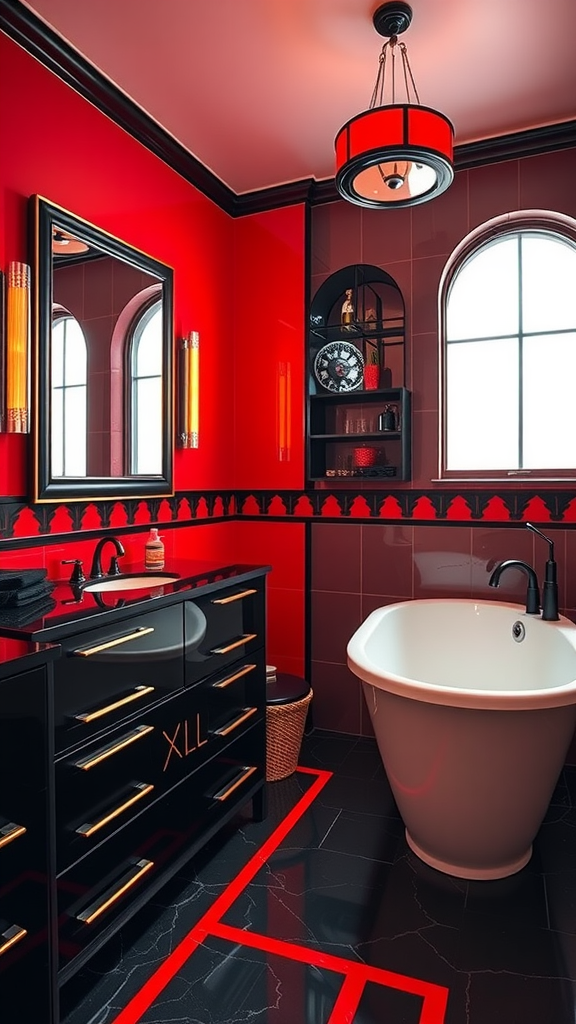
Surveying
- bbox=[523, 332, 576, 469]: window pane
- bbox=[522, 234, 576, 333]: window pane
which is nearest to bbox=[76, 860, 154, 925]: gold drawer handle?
bbox=[523, 332, 576, 469]: window pane

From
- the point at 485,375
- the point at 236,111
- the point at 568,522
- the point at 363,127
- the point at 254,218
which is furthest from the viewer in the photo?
the point at 254,218

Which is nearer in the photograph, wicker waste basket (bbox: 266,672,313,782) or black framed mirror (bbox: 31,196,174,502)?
black framed mirror (bbox: 31,196,174,502)

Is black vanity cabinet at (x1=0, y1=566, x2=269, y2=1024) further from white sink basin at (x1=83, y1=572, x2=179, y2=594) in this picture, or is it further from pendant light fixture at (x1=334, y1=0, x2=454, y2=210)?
pendant light fixture at (x1=334, y1=0, x2=454, y2=210)

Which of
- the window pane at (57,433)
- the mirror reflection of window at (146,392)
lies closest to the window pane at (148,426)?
the mirror reflection of window at (146,392)

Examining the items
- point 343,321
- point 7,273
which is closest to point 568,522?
point 343,321

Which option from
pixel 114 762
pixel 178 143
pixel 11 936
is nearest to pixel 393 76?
pixel 178 143

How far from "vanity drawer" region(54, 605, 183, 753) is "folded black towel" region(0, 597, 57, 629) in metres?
0.13

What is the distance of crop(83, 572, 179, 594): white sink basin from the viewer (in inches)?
88.0

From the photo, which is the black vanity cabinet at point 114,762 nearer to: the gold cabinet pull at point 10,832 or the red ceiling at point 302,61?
the gold cabinet pull at point 10,832

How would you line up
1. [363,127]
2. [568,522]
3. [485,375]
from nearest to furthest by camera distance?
[363,127], [568,522], [485,375]

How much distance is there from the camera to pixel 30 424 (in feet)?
6.98

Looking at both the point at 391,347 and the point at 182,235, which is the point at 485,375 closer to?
the point at 391,347

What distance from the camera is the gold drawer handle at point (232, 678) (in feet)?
7.17

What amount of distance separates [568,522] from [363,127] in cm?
183
